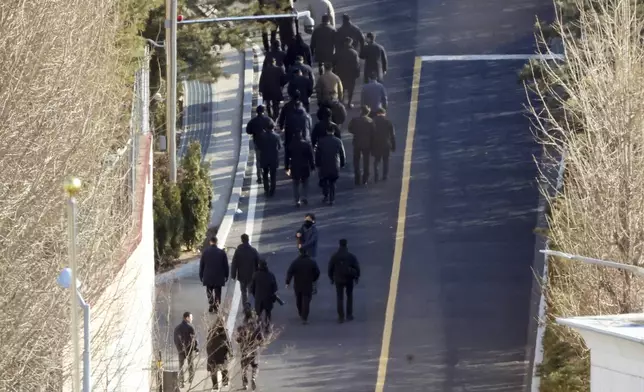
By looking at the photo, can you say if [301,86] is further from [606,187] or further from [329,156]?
[606,187]

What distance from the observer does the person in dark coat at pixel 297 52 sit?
34.8 meters

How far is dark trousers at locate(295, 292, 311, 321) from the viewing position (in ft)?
85.0

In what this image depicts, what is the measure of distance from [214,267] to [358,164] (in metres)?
5.47

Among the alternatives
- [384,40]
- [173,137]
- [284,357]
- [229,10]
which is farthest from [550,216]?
[384,40]

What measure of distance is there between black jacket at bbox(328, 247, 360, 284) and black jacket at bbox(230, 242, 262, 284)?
111 centimetres

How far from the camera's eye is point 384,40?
3841cm

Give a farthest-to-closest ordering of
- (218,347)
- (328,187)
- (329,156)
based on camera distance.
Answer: (328,187), (329,156), (218,347)

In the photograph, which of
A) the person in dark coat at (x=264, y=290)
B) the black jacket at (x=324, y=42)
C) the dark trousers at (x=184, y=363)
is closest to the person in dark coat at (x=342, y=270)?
the person in dark coat at (x=264, y=290)

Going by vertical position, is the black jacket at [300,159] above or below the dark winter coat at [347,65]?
below

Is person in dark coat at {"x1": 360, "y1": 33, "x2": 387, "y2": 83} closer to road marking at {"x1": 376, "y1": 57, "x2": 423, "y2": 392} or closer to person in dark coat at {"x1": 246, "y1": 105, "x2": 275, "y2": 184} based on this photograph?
road marking at {"x1": 376, "y1": 57, "x2": 423, "y2": 392}

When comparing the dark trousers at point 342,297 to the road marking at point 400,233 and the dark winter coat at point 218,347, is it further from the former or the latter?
the dark winter coat at point 218,347

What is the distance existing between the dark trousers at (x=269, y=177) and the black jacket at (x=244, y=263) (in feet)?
13.4

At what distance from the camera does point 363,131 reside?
3044 centimetres

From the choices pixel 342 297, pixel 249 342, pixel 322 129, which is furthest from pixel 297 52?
pixel 249 342
